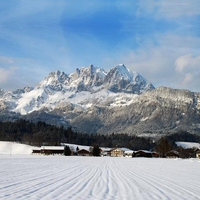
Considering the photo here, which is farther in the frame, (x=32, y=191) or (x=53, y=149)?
(x=53, y=149)

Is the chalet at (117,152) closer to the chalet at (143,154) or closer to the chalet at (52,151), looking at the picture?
the chalet at (143,154)

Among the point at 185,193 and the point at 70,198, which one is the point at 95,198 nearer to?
the point at 70,198

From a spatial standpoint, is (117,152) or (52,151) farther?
(117,152)

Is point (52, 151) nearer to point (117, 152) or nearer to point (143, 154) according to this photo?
point (117, 152)

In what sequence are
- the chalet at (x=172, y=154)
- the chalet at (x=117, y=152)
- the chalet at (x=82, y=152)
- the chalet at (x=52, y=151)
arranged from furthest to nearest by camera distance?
1. the chalet at (x=117, y=152)
2. the chalet at (x=82, y=152)
3. the chalet at (x=52, y=151)
4. the chalet at (x=172, y=154)

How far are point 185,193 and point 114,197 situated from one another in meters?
4.95

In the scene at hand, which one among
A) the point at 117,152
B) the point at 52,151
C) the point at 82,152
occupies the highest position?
the point at 117,152

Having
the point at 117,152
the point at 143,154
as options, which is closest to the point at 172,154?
the point at 143,154

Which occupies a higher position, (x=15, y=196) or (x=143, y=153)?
(x=143, y=153)

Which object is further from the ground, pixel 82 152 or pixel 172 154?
pixel 82 152

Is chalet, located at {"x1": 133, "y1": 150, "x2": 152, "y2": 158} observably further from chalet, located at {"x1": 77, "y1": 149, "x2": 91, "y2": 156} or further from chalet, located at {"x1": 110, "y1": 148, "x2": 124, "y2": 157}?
chalet, located at {"x1": 77, "y1": 149, "x2": 91, "y2": 156}

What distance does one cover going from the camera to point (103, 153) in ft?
631

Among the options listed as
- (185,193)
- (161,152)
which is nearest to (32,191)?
(185,193)

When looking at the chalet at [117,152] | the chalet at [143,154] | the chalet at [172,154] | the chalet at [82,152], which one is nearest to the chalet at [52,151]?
the chalet at [82,152]
